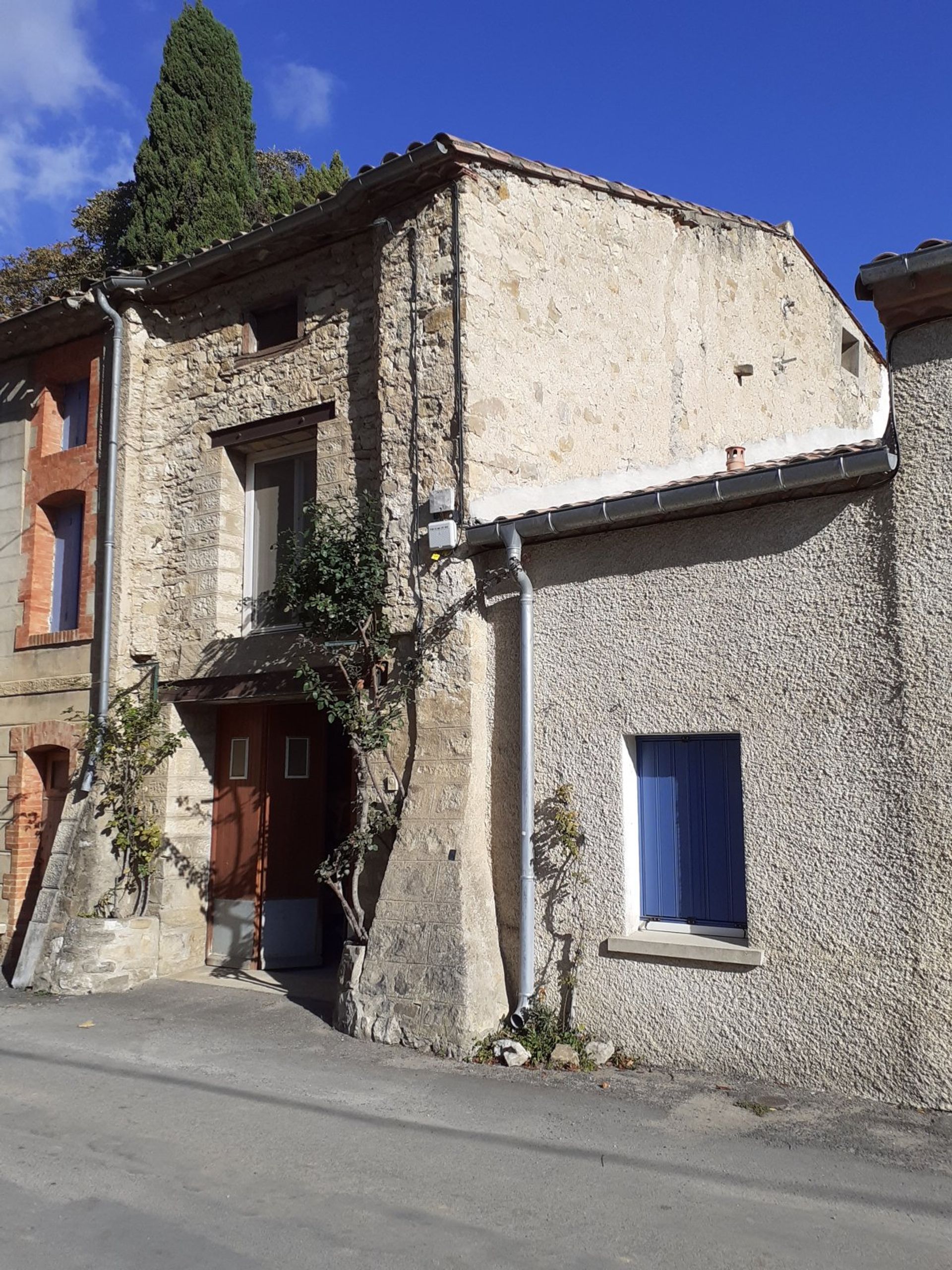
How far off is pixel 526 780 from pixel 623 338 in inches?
179

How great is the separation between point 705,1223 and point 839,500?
3.79m

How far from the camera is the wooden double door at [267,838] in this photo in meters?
9.91

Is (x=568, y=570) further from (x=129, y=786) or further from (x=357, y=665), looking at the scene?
(x=129, y=786)

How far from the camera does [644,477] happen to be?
31.6ft

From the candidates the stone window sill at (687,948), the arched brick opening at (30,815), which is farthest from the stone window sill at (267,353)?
the stone window sill at (687,948)

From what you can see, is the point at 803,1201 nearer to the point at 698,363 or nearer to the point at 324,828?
the point at 324,828

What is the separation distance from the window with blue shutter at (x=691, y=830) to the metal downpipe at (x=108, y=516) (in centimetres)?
542

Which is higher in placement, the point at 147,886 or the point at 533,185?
the point at 533,185

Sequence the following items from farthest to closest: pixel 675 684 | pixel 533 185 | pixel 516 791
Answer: pixel 533 185 < pixel 516 791 < pixel 675 684

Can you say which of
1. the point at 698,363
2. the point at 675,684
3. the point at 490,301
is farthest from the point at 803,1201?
the point at 698,363

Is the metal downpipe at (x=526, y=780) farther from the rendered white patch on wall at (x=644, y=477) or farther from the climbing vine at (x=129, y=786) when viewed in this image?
the climbing vine at (x=129, y=786)

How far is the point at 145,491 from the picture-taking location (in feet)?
34.1

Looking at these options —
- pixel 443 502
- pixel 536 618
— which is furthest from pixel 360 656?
pixel 536 618

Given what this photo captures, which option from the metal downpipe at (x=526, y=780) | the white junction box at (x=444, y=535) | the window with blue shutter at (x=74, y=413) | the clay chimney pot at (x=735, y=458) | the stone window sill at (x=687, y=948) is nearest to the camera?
the stone window sill at (x=687, y=948)
